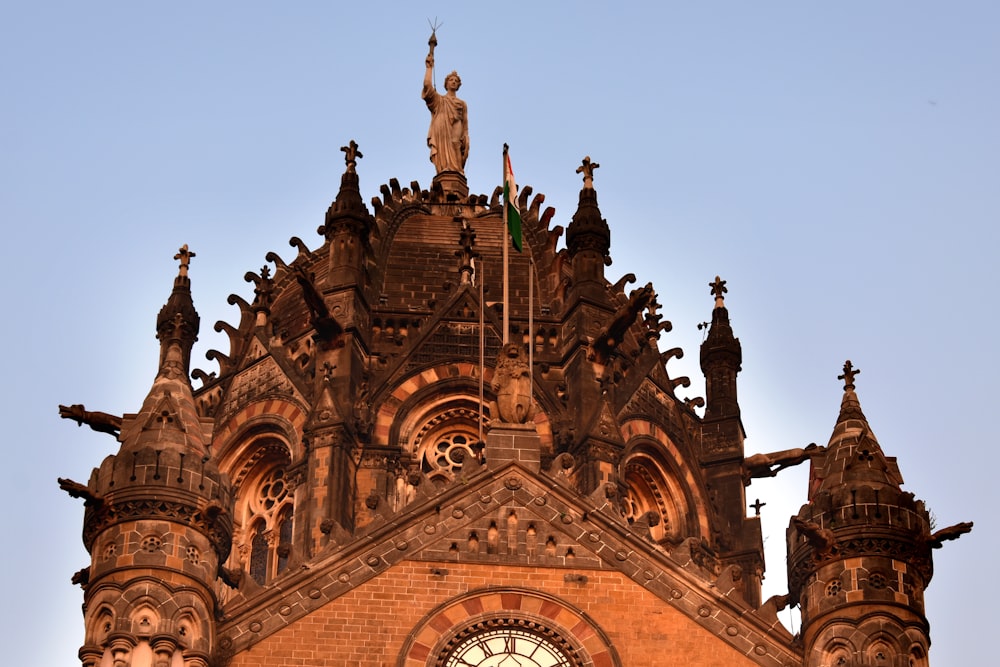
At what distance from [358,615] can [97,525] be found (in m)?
4.43

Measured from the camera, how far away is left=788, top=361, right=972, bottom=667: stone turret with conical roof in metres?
46.8

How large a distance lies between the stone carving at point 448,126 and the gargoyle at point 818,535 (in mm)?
28105

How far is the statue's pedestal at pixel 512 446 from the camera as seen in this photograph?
4903 cm

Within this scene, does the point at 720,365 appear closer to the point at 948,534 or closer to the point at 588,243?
the point at 588,243

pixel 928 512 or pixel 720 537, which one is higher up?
pixel 720 537

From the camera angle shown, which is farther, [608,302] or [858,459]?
[608,302]

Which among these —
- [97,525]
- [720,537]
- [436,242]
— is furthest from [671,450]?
[97,525]

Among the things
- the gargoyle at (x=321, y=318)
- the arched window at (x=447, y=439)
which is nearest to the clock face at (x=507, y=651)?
the arched window at (x=447, y=439)

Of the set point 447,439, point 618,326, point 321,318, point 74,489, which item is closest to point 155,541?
point 74,489

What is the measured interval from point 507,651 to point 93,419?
326 inches

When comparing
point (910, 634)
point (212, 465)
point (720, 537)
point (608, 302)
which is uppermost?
point (608, 302)

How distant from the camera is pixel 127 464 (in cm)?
4766

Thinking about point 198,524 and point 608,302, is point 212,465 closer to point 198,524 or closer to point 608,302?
point 198,524

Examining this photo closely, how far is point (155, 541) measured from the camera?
46.9m
